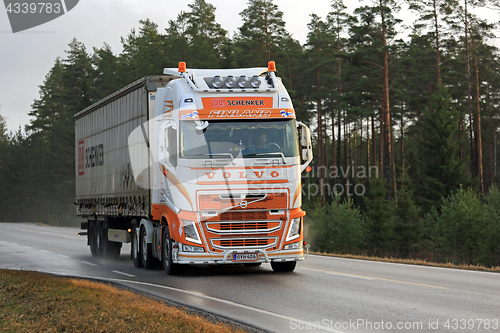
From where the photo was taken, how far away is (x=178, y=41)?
5469 centimetres

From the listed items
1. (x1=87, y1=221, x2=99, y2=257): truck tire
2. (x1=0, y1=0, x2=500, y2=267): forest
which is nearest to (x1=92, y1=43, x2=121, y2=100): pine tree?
(x1=0, y1=0, x2=500, y2=267): forest

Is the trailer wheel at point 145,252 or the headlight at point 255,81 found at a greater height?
the headlight at point 255,81

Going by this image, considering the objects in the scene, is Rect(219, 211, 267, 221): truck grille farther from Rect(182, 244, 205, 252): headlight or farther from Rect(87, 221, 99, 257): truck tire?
Rect(87, 221, 99, 257): truck tire

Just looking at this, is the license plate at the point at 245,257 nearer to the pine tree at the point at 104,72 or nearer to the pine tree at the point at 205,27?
the pine tree at the point at 205,27

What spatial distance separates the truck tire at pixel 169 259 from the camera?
1392 cm

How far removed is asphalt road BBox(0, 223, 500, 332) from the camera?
27.3 ft

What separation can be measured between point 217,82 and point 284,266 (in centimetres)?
456

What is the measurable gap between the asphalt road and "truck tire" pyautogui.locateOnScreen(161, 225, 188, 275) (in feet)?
0.69

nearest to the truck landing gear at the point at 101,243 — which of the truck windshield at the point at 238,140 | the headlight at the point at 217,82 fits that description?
the truck windshield at the point at 238,140

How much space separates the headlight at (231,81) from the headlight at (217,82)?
0.43 feet

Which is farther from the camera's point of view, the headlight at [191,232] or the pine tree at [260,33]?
the pine tree at [260,33]

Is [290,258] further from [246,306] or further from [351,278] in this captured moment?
[246,306]

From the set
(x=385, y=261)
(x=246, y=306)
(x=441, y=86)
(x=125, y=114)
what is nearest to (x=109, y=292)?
→ (x=246, y=306)

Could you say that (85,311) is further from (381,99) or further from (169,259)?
(381,99)
